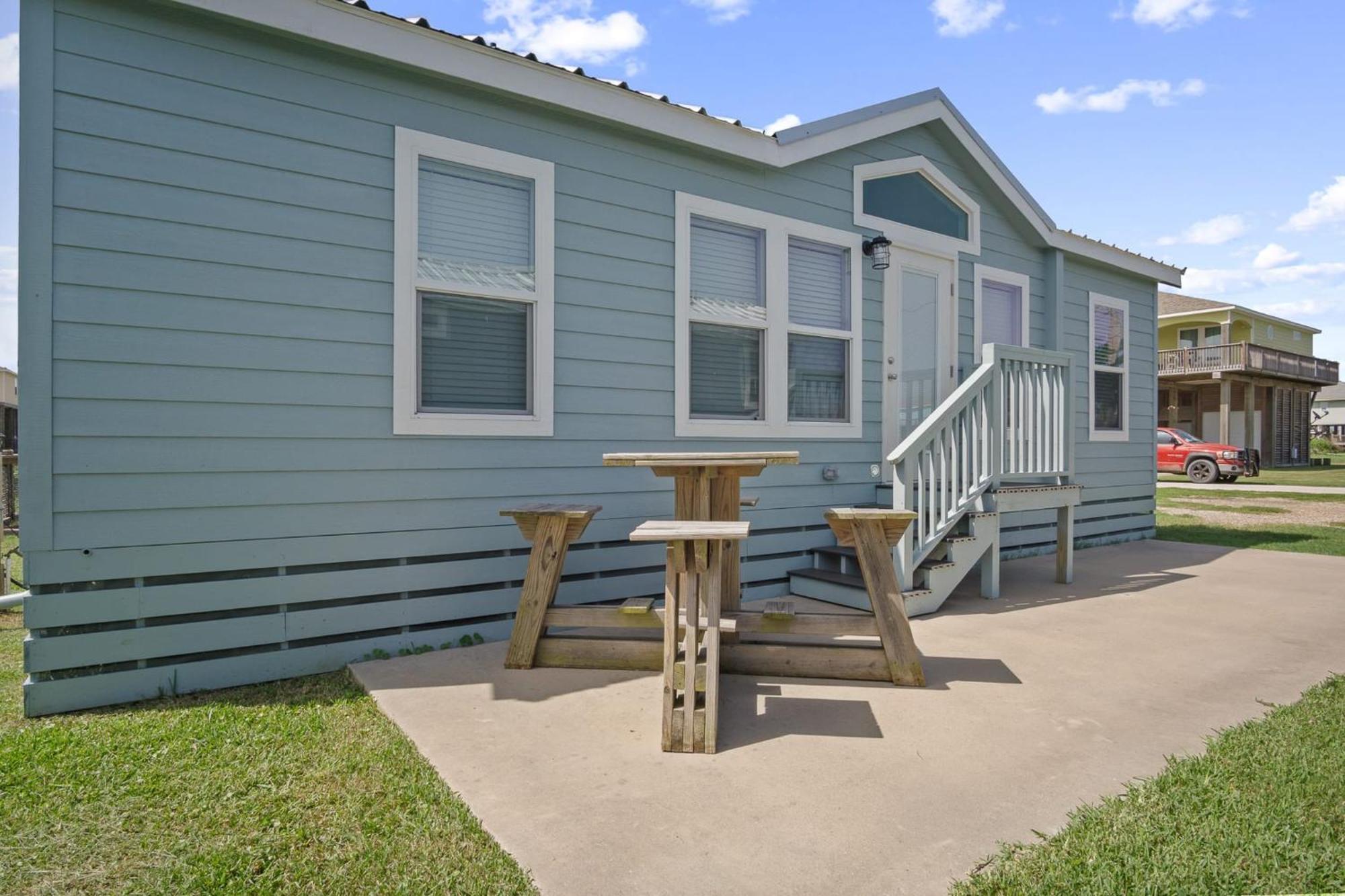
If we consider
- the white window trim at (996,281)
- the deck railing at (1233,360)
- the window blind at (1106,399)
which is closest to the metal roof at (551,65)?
the white window trim at (996,281)

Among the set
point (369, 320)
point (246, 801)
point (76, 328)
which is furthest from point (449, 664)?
point (76, 328)

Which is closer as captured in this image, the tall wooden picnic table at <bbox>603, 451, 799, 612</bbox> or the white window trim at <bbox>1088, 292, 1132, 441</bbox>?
the tall wooden picnic table at <bbox>603, 451, 799, 612</bbox>

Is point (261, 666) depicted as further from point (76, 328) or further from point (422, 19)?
point (422, 19)

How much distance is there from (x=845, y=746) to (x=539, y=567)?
5.07 feet

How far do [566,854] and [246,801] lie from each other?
1.01m

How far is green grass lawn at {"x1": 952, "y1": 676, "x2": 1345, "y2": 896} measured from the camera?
1669mm

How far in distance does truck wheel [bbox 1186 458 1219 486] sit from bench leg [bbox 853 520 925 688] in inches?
731

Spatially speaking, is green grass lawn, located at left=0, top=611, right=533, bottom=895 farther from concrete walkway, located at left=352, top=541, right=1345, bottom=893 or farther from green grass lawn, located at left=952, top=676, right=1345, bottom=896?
green grass lawn, located at left=952, top=676, right=1345, bottom=896

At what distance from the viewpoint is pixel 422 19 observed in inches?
138

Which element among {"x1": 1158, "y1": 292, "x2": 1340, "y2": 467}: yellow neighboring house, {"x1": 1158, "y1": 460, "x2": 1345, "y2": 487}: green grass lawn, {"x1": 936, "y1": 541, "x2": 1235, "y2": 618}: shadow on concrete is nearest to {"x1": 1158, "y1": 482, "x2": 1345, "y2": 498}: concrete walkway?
{"x1": 1158, "y1": 460, "x2": 1345, "y2": 487}: green grass lawn

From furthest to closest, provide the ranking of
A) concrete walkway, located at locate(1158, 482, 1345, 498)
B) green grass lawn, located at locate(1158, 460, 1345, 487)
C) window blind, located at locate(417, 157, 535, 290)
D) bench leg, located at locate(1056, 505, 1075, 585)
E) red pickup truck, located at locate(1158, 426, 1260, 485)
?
green grass lawn, located at locate(1158, 460, 1345, 487) → red pickup truck, located at locate(1158, 426, 1260, 485) → concrete walkway, located at locate(1158, 482, 1345, 498) → bench leg, located at locate(1056, 505, 1075, 585) → window blind, located at locate(417, 157, 535, 290)

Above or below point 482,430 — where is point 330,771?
below

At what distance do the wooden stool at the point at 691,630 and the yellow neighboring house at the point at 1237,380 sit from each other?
25182mm

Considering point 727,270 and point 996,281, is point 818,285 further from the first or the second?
point 996,281
